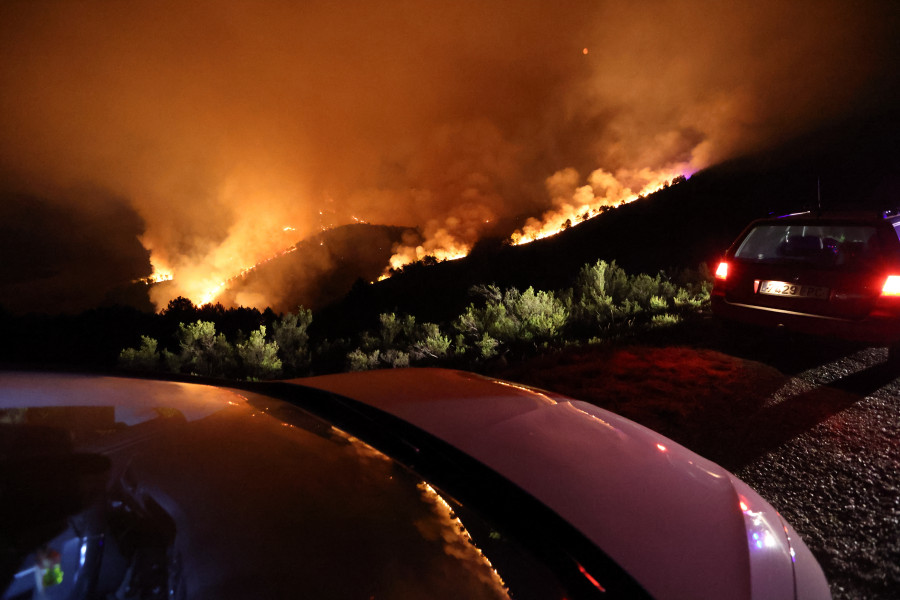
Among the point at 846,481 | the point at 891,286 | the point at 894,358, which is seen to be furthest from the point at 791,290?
the point at 846,481

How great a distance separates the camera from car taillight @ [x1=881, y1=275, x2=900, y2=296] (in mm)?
4211

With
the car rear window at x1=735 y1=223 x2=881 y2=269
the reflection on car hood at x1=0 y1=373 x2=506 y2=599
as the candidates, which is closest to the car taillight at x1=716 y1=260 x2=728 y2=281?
the car rear window at x1=735 y1=223 x2=881 y2=269

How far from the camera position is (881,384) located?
4191mm

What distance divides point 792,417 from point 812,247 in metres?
2.76

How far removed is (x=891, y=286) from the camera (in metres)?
4.24

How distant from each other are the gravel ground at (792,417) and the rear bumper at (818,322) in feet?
1.30

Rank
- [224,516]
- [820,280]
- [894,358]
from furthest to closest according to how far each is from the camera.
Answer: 1. [820,280]
2. [894,358]
3. [224,516]

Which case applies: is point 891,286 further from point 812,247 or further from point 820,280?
point 812,247

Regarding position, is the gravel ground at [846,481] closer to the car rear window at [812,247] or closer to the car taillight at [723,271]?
the car rear window at [812,247]

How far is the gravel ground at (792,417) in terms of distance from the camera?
7.32 feet

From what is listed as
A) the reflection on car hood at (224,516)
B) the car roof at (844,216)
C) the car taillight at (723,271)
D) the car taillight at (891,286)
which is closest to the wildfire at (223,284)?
the car taillight at (723,271)

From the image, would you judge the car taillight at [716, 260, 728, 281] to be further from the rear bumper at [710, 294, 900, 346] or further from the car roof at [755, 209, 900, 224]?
the car roof at [755, 209, 900, 224]

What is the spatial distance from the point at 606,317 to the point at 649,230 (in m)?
25.2

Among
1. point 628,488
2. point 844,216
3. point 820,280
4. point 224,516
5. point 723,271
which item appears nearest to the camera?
point 224,516
